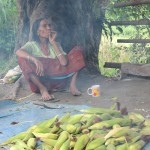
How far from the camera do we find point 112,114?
3244mm

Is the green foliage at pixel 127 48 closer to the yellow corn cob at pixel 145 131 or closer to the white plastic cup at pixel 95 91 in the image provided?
the white plastic cup at pixel 95 91

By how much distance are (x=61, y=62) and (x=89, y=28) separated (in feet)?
4.84

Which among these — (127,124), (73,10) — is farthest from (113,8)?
(127,124)

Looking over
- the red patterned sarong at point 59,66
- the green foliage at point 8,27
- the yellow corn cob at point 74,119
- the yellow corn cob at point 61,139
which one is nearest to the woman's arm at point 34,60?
the red patterned sarong at point 59,66

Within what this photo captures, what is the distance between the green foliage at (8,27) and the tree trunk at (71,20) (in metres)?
1.91

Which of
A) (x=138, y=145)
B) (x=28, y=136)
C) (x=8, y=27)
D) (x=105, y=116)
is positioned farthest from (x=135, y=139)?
(x=8, y=27)

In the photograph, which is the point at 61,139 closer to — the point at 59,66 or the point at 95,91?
the point at 95,91

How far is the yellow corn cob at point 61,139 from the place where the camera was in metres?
2.78

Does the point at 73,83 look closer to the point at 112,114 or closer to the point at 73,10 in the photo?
the point at 73,10

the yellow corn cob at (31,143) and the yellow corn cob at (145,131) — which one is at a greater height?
the yellow corn cob at (145,131)

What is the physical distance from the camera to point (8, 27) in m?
8.92

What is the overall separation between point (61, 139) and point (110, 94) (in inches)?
105

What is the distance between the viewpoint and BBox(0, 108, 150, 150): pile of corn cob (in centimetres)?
275

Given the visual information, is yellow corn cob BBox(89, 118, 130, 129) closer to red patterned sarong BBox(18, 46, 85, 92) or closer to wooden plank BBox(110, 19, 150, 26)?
red patterned sarong BBox(18, 46, 85, 92)
